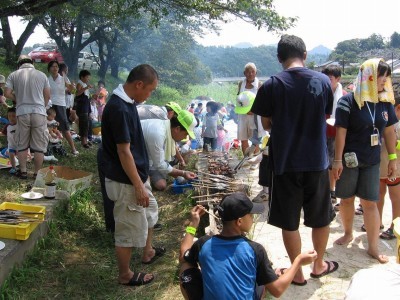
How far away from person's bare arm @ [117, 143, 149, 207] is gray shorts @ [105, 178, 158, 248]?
115mm

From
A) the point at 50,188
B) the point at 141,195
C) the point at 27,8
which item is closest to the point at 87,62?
the point at 27,8

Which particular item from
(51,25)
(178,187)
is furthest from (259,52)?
(178,187)

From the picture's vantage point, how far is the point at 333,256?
3854mm

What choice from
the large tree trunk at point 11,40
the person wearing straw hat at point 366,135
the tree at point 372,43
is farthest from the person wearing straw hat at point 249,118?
the tree at point 372,43

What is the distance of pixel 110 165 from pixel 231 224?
1.40 metres

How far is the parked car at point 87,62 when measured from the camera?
2753 centimetres

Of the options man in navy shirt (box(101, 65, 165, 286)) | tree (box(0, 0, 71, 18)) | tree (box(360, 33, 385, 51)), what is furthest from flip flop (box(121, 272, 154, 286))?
tree (box(360, 33, 385, 51))

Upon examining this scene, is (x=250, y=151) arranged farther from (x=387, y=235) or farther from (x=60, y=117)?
(x=60, y=117)

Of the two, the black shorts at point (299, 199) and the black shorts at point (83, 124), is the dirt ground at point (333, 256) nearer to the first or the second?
the black shorts at point (299, 199)

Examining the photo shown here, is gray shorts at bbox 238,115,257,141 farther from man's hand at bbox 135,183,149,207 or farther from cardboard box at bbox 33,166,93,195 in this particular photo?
man's hand at bbox 135,183,149,207

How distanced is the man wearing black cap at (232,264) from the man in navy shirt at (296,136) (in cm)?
65

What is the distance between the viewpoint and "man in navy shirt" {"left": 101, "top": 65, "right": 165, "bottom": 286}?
3.05m

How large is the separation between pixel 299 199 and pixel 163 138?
1441mm

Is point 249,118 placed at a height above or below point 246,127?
above
